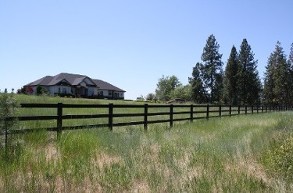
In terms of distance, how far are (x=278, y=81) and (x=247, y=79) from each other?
14477 millimetres

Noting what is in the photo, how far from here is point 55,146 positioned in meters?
10.2

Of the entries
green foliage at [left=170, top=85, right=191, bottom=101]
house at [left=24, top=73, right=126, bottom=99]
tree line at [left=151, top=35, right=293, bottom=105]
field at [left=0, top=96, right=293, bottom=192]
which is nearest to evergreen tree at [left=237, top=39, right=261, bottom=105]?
tree line at [left=151, top=35, right=293, bottom=105]

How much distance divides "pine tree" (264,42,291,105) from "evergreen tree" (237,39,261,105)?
37.2ft

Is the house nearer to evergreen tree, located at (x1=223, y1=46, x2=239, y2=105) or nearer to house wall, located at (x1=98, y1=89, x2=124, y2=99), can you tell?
house wall, located at (x1=98, y1=89, x2=124, y2=99)

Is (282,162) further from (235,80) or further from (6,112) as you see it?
(235,80)

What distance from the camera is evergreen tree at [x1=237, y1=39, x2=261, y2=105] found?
8644cm

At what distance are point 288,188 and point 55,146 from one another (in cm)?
605

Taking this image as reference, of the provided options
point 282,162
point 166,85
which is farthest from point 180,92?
point 282,162

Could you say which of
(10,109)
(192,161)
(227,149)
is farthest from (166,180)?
(10,109)

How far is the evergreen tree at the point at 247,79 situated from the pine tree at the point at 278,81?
11.3 m

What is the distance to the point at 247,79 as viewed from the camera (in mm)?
86688

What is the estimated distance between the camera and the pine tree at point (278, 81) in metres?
96.9

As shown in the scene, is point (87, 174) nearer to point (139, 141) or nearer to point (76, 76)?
point (139, 141)

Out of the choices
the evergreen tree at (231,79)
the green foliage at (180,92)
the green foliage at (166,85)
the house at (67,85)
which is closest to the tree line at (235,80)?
the evergreen tree at (231,79)
